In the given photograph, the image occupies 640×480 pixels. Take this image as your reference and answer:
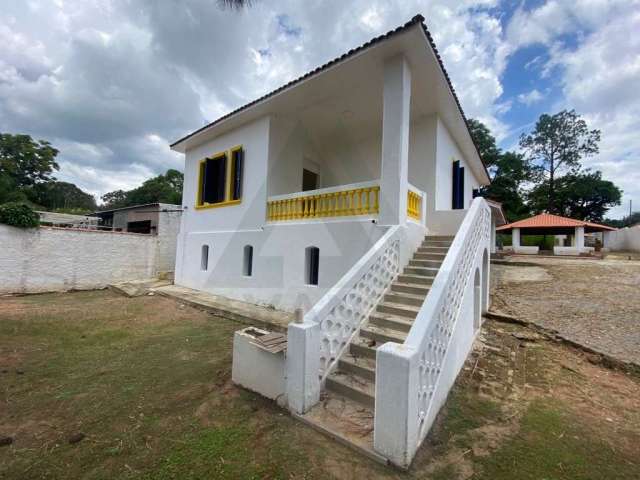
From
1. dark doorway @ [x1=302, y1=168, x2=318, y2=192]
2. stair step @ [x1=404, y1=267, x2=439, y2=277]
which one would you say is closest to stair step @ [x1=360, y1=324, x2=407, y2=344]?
stair step @ [x1=404, y1=267, x2=439, y2=277]

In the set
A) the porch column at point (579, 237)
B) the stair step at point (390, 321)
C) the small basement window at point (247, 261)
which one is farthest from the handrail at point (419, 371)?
the porch column at point (579, 237)

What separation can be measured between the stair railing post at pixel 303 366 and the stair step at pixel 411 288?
2028 mm

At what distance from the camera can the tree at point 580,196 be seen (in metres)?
30.1

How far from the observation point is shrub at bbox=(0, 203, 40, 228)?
8594 millimetres

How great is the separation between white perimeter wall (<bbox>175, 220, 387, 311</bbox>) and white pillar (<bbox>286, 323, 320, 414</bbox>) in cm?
182

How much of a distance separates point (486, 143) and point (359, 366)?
30.5 meters

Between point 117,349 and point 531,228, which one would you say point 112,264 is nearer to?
point 117,349

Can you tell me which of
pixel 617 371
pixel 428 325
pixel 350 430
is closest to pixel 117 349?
pixel 350 430

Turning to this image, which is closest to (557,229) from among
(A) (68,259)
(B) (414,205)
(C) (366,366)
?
(B) (414,205)

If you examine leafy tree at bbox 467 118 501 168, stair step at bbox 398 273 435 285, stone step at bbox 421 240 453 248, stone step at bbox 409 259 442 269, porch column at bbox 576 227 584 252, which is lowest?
stair step at bbox 398 273 435 285

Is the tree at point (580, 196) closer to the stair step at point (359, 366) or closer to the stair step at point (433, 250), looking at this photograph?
the stair step at point (433, 250)

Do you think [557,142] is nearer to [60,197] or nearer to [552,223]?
[552,223]

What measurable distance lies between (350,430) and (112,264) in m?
12.0

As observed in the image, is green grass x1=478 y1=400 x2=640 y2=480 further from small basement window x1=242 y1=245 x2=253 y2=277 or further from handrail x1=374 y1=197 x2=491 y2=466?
small basement window x1=242 y1=245 x2=253 y2=277
